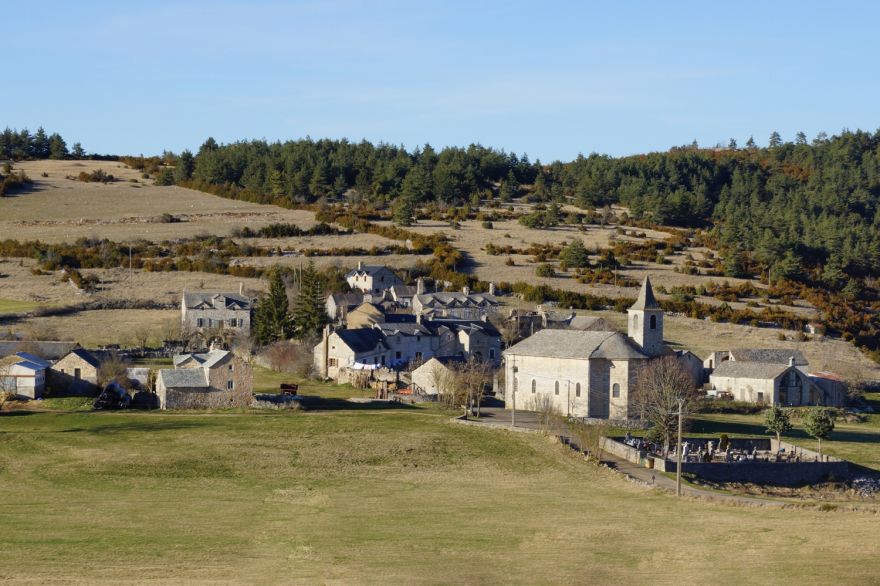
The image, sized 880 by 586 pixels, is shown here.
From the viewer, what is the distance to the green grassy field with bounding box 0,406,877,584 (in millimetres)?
34812

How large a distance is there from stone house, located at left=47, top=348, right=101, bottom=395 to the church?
23382 mm

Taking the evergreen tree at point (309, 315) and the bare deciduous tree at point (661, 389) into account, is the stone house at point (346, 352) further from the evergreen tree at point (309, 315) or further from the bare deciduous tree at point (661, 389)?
the bare deciduous tree at point (661, 389)

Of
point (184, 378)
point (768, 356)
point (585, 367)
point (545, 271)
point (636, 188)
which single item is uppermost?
point (636, 188)

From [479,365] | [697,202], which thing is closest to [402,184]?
[697,202]

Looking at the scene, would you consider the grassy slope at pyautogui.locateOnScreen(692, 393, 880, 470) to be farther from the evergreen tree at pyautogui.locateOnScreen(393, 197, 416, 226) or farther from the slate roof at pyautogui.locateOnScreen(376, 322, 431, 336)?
the evergreen tree at pyautogui.locateOnScreen(393, 197, 416, 226)

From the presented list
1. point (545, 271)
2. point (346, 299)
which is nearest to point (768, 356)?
point (545, 271)

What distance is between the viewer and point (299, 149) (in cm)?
19150

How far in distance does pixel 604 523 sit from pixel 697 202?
129 metres

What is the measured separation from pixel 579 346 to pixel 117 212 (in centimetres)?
9190

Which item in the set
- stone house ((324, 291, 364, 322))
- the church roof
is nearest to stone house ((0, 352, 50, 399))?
the church roof

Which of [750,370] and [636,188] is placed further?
[636,188]

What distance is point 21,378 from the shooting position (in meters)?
67.4

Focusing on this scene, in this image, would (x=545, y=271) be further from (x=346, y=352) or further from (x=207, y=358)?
(x=207, y=358)

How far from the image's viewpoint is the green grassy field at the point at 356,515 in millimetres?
34812
